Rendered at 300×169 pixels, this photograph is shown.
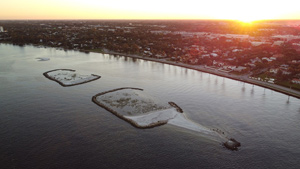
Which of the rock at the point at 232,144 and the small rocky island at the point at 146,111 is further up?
the small rocky island at the point at 146,111

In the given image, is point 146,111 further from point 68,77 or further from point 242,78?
point 242,78

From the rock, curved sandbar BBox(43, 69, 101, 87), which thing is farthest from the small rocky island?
curved sandbar BBox(43, 69, 101, 87)

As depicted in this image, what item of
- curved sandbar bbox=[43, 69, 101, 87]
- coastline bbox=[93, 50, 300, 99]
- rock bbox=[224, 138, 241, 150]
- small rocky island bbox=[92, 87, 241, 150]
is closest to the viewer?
rock bbox=[224, 138, 241, 150]

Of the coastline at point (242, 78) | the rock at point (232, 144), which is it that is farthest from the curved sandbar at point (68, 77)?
the rock at point (232, 144)

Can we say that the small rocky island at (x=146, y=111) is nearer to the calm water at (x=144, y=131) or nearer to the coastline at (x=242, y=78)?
the calm water at (x=144, y=131)

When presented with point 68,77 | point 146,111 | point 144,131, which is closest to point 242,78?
point 146,111

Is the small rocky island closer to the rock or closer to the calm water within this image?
the rock

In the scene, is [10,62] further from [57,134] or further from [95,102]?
[57,134]

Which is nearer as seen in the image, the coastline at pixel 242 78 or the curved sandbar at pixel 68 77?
the coastline at pixel 242 78
